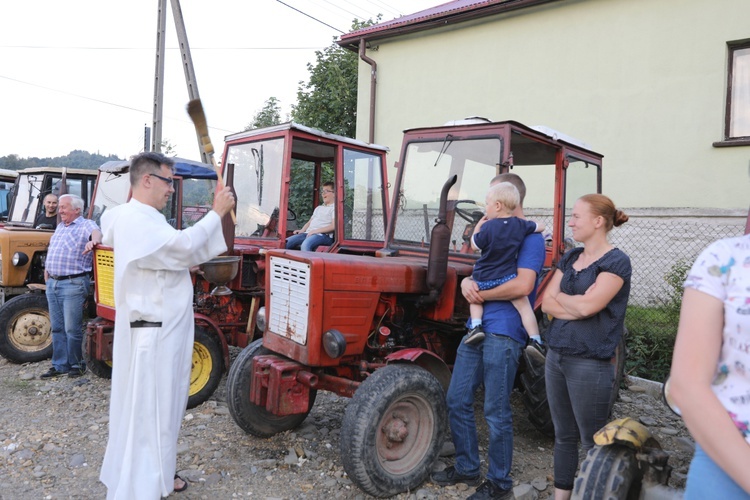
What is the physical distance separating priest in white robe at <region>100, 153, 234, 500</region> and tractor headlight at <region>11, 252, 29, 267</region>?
4.63m

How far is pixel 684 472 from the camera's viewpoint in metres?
3.81

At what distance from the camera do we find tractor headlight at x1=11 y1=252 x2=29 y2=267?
6.73 meters

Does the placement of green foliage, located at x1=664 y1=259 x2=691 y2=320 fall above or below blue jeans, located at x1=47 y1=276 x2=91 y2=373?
above

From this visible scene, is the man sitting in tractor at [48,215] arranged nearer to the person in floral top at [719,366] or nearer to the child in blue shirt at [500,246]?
the child in blue shirt at [500,246]

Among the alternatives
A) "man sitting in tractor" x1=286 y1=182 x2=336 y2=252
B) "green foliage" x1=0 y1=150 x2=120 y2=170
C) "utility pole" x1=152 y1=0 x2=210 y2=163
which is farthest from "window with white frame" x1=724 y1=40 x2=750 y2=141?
"green foliage" x1=0 y1=150 x2=120 y2=170

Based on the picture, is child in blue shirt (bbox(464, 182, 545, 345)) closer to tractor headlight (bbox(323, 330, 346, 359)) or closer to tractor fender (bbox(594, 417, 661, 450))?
tractor headlight (bbox(323, 330, 346, 359))

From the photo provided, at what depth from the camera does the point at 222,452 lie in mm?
3969

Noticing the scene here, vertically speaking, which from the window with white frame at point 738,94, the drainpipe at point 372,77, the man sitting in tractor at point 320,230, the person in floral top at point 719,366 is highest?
the drainpipe at point 372,77

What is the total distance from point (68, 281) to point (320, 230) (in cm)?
258

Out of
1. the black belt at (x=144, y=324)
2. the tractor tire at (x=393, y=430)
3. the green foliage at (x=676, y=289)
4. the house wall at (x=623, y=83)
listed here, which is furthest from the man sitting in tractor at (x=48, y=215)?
the green foliage at (x=676, y=289)

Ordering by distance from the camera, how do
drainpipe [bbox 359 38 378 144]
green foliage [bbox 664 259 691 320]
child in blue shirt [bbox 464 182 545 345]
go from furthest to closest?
drainpipe [bbox 359 38 378 144] → green foliage [bbox 664 259 691 320] → child in blue shirt [bbox 464 182 545 345]

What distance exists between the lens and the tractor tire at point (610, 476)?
6.81ft

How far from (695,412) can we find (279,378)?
8.59 ft

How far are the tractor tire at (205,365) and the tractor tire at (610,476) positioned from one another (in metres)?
3.50
